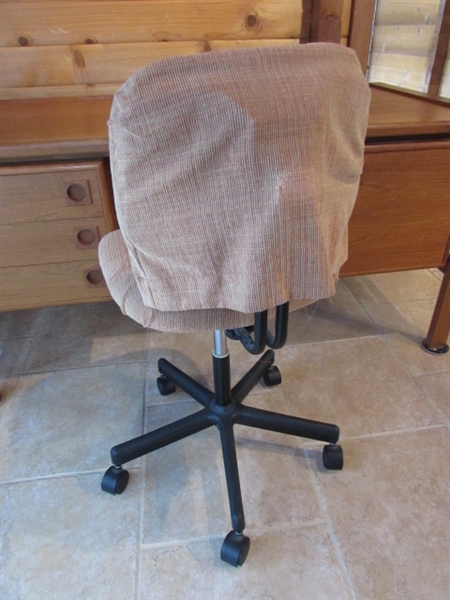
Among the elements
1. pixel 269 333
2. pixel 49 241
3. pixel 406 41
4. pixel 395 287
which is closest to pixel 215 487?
pixel 269 333

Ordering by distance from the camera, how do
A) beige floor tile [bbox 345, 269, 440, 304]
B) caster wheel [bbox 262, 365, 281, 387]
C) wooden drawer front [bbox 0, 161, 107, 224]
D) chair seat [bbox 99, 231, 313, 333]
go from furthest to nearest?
1. beige floor tile [bbox 345, 269, 440, 304]
2. caster wheel [bbox 262, 365, 281, 387]
3. wooden drawer front [bbox 0, 161, 107, 224]
4. chair seat [bbox 99, 231, 313, 333]

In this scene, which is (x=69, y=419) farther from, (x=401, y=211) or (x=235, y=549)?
(x=401, y=211)

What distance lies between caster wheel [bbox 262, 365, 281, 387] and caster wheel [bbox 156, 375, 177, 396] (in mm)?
299

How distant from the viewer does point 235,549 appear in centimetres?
94

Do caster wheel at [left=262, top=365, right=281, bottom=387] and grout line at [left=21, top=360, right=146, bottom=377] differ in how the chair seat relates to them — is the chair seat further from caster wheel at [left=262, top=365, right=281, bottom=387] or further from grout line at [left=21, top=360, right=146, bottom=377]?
grout line at [left=21, top=360, right=146, bottom=377]

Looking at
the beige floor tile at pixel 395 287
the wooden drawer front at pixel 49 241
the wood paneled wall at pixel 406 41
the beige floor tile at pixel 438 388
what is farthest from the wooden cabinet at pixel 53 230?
the wood paneled wall at pixel 406 41

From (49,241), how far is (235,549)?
2.85 feet

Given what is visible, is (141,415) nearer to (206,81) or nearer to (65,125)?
(65,125)

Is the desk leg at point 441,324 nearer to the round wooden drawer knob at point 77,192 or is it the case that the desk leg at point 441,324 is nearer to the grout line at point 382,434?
the grout line at point 382,434

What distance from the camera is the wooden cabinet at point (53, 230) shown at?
104 cm

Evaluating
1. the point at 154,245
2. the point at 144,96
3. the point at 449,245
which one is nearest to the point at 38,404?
the point at 154,245

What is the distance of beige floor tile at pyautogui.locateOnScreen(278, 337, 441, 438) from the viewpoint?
4.23 feet

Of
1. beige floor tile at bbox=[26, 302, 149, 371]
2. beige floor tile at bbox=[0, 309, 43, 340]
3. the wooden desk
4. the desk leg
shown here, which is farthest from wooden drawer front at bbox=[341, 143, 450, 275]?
beige floor tile at bbox=[0, 309, 43, 340]

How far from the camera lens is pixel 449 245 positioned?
136 cm
